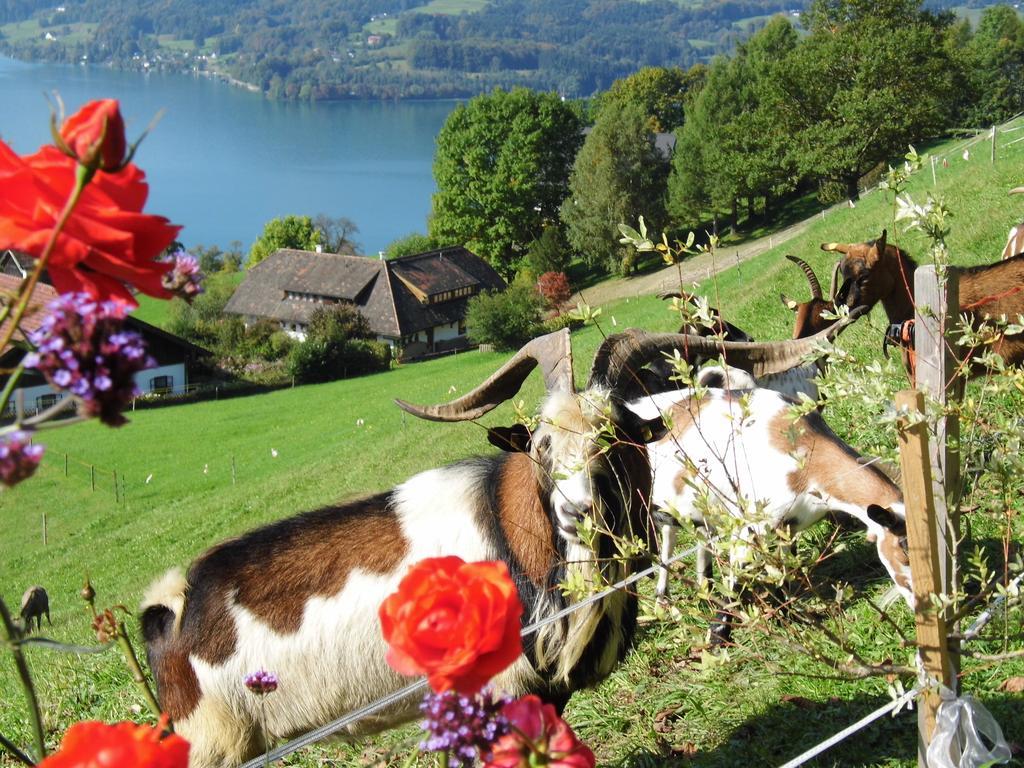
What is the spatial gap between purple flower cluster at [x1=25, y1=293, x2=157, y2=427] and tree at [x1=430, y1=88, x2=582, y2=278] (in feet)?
203

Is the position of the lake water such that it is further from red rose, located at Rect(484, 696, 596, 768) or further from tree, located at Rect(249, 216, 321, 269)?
red rose, located at Rect(484, 696, 596, 768)

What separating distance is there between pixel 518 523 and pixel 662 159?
5640 cm

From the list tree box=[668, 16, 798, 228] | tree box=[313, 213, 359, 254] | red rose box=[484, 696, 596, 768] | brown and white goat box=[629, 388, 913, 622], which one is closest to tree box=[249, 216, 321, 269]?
tree box=[313, 213, 359, 254]

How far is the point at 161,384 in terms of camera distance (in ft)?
157

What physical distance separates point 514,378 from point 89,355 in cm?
439

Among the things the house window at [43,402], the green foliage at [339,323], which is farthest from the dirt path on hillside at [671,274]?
the house window at [43,402]

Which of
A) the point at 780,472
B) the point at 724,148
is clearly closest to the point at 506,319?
the point at 724,148

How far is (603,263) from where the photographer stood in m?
54.5

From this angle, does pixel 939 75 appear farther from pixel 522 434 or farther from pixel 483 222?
pixel 522 434

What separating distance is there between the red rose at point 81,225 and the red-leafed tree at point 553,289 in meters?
44.0

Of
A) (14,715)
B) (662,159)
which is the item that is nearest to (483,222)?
(662,159)

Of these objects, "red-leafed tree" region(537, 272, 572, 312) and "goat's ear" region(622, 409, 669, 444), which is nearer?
"goat's ear" region(622, 409, 669, 444)

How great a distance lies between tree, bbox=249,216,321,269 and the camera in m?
76.9

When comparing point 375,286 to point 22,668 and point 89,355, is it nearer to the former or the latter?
point 22,668
